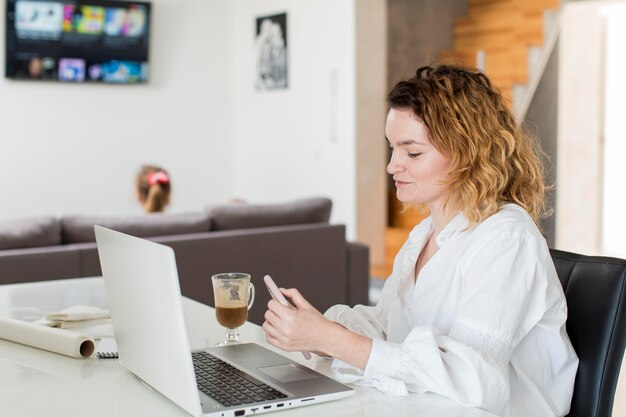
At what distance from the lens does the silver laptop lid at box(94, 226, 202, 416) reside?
1.18m

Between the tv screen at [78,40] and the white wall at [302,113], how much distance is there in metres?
0.94

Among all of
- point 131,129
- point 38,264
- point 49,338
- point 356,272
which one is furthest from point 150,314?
point 131,129

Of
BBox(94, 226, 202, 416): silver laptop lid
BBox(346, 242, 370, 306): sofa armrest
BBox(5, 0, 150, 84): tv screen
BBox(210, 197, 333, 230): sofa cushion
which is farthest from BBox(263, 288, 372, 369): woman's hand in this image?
BBox(5, 0, 150, 84): tv screen

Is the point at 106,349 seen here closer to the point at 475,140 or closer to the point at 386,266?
the point at 475,140

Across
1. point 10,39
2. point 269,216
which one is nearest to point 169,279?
point 269,216

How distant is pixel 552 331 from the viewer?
59.6 inches

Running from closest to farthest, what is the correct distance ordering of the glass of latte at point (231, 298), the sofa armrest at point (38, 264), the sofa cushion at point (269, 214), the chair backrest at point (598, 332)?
the chair backrest at point (598, 332)
the glass of latte at point (231, 298)
the sofa armrest at point (38, 264)
the sofa cushion at point (269, 214)

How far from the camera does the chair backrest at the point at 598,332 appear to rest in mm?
1524

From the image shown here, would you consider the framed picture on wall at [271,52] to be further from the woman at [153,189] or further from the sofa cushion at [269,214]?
the sofa cushion at [269,214]

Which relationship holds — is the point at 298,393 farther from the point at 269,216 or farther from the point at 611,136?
the point at 611,136

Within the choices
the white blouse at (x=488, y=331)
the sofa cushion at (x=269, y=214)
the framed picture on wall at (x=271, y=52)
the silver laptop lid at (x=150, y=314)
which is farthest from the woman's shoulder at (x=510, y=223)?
the framed picture on wall at (x=271, y=52)

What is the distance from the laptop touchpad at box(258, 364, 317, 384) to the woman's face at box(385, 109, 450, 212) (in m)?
0.40

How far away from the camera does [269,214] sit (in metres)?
4.23

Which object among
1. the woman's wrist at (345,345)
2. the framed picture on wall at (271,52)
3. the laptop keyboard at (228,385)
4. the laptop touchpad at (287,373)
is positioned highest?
the framed picture on wall at (271,52)
